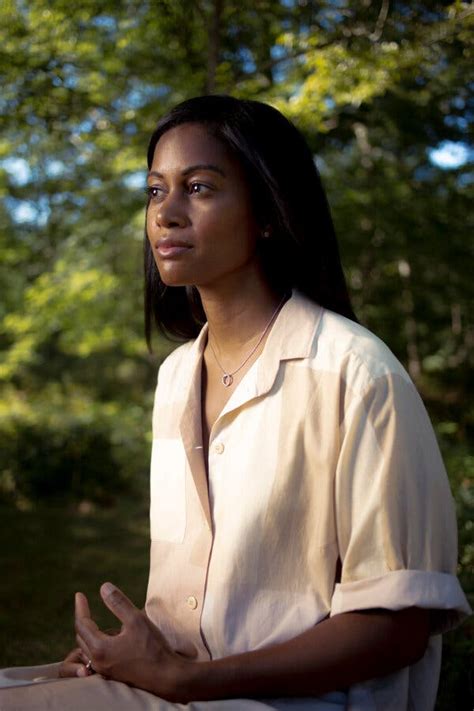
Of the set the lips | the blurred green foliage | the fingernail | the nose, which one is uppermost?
the blurred green foliage

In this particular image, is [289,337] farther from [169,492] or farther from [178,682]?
[178,682]

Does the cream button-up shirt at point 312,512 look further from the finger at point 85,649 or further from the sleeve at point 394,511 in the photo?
the finger at point 85,649

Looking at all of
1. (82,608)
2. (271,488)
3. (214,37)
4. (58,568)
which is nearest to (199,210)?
(271,488)

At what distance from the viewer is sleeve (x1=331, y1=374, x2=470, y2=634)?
1.40 metres

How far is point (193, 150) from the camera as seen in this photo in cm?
173

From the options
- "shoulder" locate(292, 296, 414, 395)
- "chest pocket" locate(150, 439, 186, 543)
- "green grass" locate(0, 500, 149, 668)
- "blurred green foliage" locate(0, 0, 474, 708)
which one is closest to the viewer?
"shoulder" locate(292, 296, 414, 395)

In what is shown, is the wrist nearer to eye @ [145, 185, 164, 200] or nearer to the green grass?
eye @ [145, 185, 164, 200]

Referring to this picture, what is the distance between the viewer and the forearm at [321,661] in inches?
56.0

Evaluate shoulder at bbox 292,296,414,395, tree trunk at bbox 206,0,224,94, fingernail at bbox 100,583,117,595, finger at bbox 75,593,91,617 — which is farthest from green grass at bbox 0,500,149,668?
tree trunk at bbox 206,0,224,94

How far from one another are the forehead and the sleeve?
603 millimetres

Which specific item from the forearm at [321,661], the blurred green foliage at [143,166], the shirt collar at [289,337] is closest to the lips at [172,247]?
the shirt collar at [289,337]

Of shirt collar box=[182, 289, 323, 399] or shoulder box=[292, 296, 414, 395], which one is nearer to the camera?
shoulder box=[292, 296, 414, 395]

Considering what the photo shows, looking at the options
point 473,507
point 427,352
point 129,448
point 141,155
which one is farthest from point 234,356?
point 427,352

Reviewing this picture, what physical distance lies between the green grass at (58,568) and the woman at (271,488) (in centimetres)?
262
